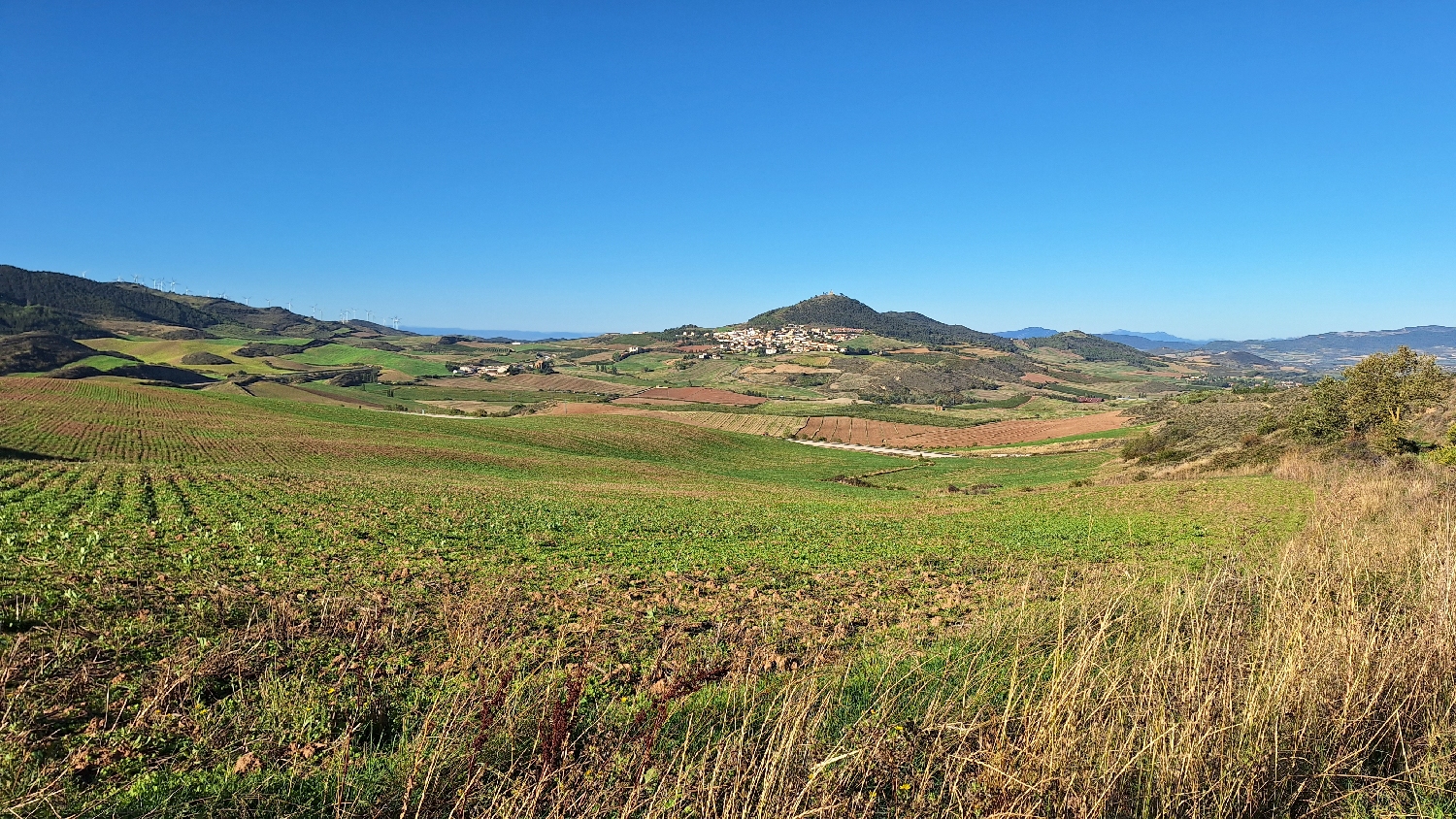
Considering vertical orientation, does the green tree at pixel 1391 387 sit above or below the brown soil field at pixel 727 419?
above

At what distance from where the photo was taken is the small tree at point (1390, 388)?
37.4 metres

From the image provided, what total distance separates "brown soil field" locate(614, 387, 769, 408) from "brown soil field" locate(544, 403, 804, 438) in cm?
2007

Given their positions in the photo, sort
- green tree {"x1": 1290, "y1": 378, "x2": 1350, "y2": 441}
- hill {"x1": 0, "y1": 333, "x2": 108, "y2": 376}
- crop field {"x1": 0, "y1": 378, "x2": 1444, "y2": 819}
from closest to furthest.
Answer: crop field {"x1": 0, "y1": 378, "x2": 1444, "y2": 819} < green tree {"x1": 1290, "y1": 378, "x2": 1350, "y2": 441} < hill {"x1": 0, "y1": 333, "x2": 108, "y2": 376}

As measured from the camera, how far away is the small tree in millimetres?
37375

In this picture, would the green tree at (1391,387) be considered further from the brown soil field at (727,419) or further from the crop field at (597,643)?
the brown soil field at (727,419)

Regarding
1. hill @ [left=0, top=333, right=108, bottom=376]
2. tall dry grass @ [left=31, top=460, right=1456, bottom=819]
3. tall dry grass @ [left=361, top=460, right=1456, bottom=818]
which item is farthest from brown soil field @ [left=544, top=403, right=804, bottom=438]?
hill @ [left=0, top=333, right=108, bottom=376]

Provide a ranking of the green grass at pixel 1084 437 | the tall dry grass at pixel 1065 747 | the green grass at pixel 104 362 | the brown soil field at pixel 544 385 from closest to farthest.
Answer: the tall dry grass at pixel 1065 747
the green grass at pixel 1084 437
the green grass at pixel 104 362
the brown soil field at pixel 544 385

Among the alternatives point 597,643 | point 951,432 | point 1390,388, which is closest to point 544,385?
point 951,432

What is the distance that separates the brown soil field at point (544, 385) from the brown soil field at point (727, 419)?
154ft

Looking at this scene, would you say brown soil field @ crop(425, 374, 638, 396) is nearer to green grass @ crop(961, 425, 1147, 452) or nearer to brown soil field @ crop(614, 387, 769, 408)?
brown soil field @ crop(614, 387, 769, 408)

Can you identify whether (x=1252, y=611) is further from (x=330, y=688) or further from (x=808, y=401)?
(x=808, y=401)

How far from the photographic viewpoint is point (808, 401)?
15275 centimetres

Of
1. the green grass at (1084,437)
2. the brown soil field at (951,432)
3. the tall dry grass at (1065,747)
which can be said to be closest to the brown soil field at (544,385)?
the brown soil field at (951,432)

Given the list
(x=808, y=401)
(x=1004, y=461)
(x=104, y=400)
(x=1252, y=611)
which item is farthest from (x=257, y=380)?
(x=1252, y=611)
